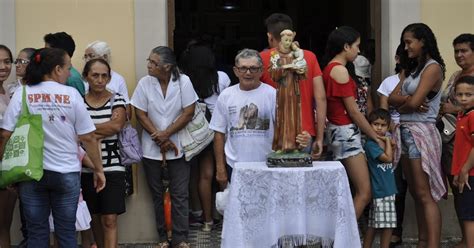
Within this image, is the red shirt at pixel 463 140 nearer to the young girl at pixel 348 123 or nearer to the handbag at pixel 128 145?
the young girl at pixel 348 123

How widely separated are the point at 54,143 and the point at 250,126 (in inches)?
58.7

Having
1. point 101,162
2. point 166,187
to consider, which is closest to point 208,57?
point 166,187

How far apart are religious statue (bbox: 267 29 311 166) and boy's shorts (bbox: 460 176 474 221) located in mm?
1391

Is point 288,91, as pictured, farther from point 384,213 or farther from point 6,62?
point 6,62

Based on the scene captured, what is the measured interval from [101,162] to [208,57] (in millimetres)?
1996

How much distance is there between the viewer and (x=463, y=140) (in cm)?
644

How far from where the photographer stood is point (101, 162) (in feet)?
20.7

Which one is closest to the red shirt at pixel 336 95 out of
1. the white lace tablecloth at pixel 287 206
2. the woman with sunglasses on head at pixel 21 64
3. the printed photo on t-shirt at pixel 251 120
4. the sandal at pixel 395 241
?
the printed photo on t-shirt at pixel 251 120

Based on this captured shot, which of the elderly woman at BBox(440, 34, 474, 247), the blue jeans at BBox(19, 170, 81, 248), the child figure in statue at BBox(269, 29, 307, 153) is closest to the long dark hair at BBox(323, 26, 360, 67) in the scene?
the child figure in statue at BBox(269, 29, 307, 153)

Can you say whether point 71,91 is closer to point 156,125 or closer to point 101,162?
point 101,162

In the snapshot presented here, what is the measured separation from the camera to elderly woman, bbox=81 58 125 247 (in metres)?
6.70

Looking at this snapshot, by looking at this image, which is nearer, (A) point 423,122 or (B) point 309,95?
(B) point 309,95

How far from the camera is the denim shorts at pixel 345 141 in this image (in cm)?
653

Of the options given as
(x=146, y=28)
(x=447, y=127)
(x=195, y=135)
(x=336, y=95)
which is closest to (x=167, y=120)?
(x=195, y=135)
